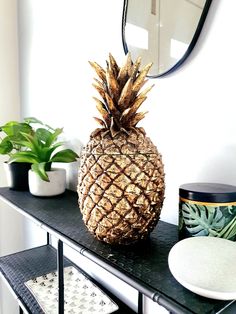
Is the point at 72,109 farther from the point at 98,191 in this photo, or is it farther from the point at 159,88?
the point at 98,191

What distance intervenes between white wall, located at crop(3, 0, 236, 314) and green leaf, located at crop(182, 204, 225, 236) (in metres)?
0.14

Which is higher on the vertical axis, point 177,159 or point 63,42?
point 63,42

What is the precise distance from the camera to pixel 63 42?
115cm

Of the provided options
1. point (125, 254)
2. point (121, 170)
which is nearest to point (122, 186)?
point (121, 170)

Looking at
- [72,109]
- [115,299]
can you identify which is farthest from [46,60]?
[115,299]

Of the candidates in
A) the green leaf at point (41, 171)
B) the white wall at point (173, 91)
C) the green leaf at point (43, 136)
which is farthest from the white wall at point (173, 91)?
the green leaf at point (41, 171)

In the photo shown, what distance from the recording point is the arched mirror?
62 centimetres

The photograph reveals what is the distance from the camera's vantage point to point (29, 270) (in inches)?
42.8

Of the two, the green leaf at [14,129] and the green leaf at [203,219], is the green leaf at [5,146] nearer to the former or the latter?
the green leaf at [14,129]

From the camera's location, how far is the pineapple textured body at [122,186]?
1.70ft

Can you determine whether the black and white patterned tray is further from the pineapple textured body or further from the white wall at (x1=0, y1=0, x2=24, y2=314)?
the white wall at (x1=0, y1=0, x2=24, y2=314)

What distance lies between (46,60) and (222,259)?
119cm

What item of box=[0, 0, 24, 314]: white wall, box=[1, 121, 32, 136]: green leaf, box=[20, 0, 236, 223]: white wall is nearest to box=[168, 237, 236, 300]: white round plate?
box=[20, 0, 236, 223]: white wall

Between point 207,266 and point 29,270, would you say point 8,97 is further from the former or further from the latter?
point 207,266
